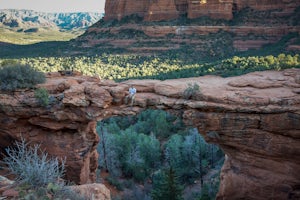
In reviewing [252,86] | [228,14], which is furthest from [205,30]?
[252,86]

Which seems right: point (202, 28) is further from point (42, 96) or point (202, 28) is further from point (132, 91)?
point (42, 96)

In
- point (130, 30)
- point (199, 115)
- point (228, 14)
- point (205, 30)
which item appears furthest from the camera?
point (130, 30)

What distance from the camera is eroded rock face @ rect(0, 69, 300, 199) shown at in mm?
9641

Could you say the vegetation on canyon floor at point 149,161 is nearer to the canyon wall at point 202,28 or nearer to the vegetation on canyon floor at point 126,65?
the vegetation on canyon floor at point 126,65

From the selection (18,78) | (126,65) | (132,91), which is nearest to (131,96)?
(132,91)

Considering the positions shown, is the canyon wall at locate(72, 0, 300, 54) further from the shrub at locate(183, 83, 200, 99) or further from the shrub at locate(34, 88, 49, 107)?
the shrub at locate(34, 88, 49, 107)

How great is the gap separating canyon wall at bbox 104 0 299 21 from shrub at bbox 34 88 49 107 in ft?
131

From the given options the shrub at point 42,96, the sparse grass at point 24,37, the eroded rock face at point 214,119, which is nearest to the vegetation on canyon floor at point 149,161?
the eroded rock face at point 214,119

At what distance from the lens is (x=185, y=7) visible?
168 feet

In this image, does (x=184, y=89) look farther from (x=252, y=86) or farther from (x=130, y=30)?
(x=130, y=30)

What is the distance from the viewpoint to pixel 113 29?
168 feet

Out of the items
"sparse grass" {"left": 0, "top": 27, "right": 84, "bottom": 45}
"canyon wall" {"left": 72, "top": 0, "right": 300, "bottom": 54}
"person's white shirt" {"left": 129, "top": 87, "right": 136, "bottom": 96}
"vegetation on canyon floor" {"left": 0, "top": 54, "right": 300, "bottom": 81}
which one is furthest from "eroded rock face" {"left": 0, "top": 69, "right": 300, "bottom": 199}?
"sparse grass" {"left": 0, "top": 27, "right": 84, "bottom": 45}

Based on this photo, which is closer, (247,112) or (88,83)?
(247,112)

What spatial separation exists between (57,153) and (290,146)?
7.87 meters
